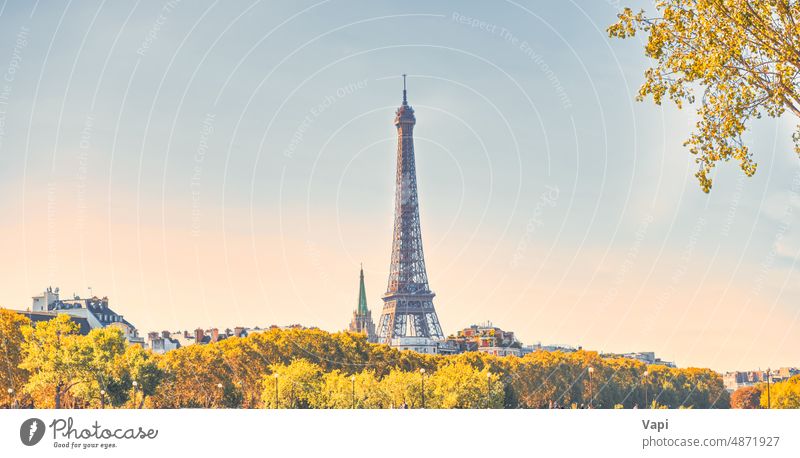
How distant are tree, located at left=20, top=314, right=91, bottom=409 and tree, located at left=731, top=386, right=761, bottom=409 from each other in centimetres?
11391

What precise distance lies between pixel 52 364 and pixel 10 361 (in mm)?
6282

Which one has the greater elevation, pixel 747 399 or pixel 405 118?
pixel 405 118

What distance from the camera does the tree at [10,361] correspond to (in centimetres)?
8006

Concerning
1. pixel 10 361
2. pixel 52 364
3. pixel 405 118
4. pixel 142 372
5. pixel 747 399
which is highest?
pixel 405 118

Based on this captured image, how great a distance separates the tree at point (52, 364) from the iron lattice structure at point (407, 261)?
284 feet

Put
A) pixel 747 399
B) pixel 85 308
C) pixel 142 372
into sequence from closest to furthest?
pixel 142 372
pixel 85 308
pixel 747 399

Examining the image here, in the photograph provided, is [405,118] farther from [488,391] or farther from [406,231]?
[488,391]

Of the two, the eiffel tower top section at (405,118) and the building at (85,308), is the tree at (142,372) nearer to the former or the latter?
the building at (85,308)

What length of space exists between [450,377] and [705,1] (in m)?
66.6

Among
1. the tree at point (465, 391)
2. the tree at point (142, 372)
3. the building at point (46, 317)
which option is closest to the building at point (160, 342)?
the building at point (46, 317)

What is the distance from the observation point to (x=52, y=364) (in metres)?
76.7

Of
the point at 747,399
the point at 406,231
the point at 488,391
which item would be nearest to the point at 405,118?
the point at 406,231
